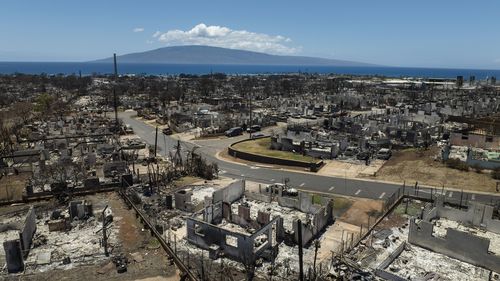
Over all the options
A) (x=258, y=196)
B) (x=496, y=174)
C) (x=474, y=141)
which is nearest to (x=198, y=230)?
(x=258, y=196)

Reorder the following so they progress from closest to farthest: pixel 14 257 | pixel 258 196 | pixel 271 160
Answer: pixel 14 257 → pixel 258 196 → pixel 271 160

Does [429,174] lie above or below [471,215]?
below

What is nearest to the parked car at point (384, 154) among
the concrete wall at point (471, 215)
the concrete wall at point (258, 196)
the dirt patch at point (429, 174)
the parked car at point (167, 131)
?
the dirt patch at point (429, 174)

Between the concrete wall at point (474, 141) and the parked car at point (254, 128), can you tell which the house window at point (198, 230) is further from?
the parked car at point (254, 128)

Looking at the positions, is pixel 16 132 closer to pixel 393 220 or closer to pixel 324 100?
pixel 393 220

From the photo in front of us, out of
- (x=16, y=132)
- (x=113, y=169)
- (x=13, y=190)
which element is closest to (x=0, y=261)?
(x=13, y=190)

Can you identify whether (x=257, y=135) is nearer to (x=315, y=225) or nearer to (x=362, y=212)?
(x=362, y=212)

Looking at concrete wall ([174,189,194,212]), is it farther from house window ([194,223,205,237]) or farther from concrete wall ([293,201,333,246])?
concrete wall ([293,201,333,246])
